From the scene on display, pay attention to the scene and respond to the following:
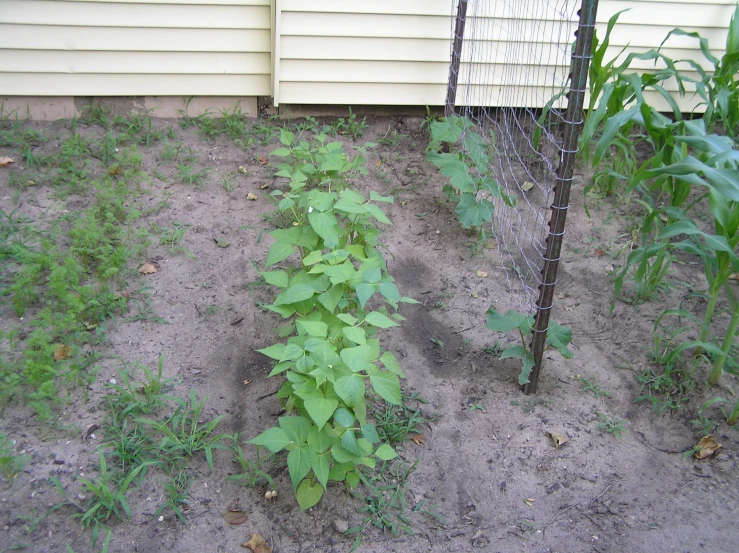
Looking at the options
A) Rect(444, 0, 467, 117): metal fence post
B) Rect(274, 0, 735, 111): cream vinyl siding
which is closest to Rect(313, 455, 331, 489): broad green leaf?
Rect(444, 0, 467, 117): metal fence post

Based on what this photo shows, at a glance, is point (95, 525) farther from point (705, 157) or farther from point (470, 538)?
point (705, 157)

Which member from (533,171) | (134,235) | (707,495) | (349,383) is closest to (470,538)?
(349,383)

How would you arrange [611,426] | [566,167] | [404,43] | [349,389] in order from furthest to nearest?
[404,43], [611,426], [566,167], [349,389]

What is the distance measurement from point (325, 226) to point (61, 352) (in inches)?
51.9

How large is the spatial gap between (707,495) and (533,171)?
7.92 feet

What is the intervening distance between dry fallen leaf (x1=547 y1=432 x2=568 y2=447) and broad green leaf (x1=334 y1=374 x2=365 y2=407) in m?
1.04

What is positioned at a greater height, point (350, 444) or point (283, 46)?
point (283, 46)

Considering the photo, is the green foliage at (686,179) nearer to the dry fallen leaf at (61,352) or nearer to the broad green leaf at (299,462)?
the broad green leaf at (299,462)

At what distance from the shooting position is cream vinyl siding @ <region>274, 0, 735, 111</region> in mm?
4379

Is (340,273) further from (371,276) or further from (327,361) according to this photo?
(327,361)

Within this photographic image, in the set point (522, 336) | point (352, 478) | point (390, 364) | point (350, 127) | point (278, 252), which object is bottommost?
point (352, 478)

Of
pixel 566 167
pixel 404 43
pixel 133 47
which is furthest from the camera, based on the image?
pixel 404 43

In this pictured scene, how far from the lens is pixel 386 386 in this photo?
231 centimetres

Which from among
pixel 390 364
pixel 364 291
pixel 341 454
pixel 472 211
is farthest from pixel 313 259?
pixel 472 211
